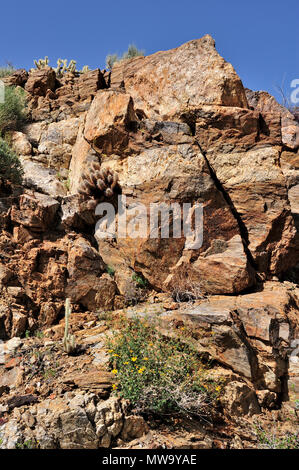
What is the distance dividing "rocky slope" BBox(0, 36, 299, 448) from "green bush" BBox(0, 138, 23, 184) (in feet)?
1.10

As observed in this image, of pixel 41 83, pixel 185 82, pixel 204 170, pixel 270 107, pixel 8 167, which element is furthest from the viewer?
pixel 41 83

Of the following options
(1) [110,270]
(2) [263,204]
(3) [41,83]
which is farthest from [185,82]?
(3) [41,83]

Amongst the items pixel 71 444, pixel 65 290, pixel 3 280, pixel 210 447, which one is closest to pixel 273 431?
pixel 210 447

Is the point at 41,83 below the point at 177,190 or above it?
above

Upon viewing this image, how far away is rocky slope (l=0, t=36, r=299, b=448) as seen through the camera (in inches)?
162

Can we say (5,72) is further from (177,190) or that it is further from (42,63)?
(177,190)

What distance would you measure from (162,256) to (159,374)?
2.33 metres

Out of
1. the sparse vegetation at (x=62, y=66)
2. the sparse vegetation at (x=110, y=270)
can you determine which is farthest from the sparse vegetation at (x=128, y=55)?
the sparse vegetation at (x=110, y=270)

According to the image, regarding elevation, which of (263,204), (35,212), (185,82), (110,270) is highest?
(185,82)

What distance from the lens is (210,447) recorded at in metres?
3.87

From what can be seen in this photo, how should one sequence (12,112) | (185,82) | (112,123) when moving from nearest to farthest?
1. (112,123)
2. (185,82)
3. (12,112)

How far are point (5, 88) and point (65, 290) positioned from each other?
6.41 metres

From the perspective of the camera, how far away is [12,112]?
879cm
